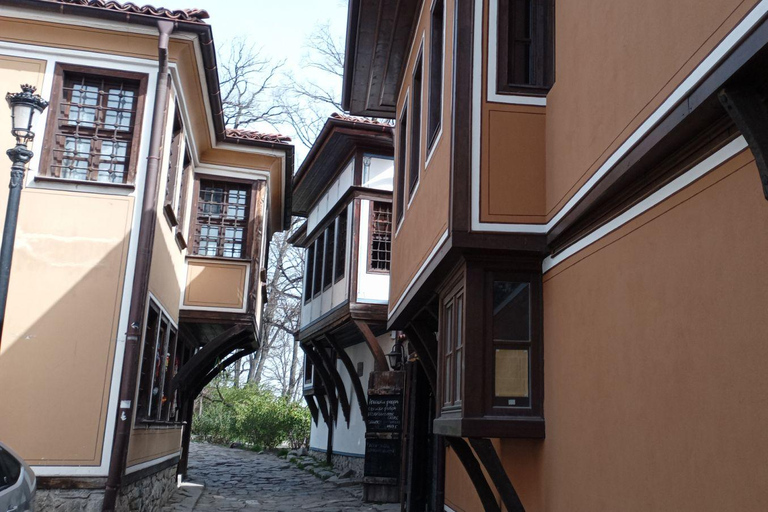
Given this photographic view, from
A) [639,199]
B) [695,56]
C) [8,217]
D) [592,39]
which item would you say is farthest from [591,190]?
[8,217]

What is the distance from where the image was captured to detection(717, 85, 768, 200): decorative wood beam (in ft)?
8.84

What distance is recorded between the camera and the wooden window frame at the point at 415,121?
8352 millimetres

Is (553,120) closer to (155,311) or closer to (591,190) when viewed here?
(591,190)

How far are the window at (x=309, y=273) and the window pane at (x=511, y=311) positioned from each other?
13.4m

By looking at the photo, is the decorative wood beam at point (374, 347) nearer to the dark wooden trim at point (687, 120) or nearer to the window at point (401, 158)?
the window at point (401, 158)

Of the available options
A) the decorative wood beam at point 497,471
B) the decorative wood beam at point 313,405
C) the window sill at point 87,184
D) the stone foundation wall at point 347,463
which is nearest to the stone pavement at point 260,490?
the stone foundation wall at point 347,463

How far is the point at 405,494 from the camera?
10367 millimetres

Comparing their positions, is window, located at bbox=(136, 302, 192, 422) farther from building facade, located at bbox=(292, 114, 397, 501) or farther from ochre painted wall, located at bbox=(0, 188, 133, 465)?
building facade, located at bbox=(292, 114, 397, 501)

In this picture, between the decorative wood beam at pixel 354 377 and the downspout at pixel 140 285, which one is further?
the decorative wood beam at pixel 354 377

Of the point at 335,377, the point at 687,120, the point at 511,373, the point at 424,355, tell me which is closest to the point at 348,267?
the point at 335,377

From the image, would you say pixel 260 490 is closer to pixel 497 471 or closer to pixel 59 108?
pixel 59 108

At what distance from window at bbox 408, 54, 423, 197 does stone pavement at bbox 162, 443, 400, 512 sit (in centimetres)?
570

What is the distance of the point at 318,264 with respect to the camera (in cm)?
1839

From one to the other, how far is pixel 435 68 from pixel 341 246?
28.1 feet
